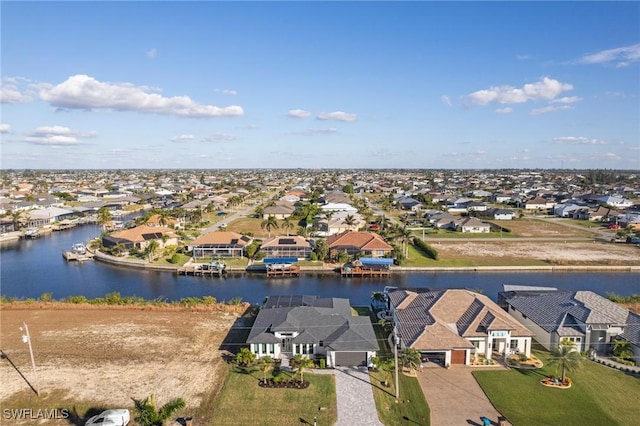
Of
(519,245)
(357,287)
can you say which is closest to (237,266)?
(357,287)

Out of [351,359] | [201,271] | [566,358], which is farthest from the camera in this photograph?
[201,271]

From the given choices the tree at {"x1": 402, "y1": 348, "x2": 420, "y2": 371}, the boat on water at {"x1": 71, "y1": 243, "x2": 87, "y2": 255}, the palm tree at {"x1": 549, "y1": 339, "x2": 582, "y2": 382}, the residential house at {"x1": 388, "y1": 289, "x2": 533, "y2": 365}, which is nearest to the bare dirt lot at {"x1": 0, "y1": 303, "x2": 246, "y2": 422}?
the tree at {"x1": 402, "y1": 348, "x2": 420, "y2": 371}

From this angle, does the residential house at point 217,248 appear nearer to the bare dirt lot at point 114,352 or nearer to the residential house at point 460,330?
the bare dirt lot at point 114,352

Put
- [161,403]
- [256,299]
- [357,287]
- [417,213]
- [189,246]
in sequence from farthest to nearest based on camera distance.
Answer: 1. [417,213]
2. [189,246]
3. [357,287]
4. [256,299]
5. [161,403]

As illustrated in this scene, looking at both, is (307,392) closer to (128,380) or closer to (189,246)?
(128,380)

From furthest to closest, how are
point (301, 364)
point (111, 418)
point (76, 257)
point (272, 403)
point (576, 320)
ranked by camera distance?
point (76, 257)
point (576, 320)
point (301, 364)
point (272, 403)
point (111, 418)

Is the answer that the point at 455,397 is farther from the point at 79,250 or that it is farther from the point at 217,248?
the point at 79,250

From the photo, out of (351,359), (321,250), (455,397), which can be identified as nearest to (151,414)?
(351,359)
